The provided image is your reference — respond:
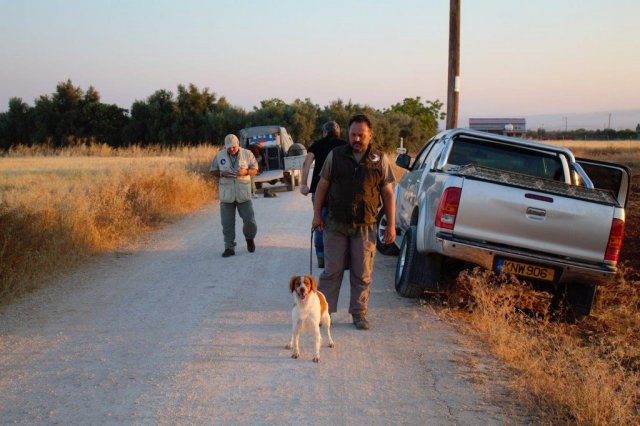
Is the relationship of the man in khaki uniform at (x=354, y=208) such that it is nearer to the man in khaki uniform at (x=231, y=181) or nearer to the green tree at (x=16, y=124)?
the man in khaki uniform at (x=231, y=181)

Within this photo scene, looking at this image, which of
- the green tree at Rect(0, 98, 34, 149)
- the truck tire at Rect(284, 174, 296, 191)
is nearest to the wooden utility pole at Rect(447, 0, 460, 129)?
the truck tire at Rect(284, 174, 296, 191)

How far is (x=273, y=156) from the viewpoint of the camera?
943 inches

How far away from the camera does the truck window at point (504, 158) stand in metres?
8.71

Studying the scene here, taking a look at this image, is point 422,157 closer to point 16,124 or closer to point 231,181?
point 231,181

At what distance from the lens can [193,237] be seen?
42.3 ft

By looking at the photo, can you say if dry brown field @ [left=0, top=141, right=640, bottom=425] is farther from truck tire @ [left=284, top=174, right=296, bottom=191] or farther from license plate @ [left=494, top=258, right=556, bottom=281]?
truck tire @ [left=284, top=174, right=296, bottom=191]

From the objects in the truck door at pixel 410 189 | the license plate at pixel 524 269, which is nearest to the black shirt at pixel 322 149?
the truck door at pixel 410 189

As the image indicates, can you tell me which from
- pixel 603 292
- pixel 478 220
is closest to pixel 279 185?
pixel 603 292

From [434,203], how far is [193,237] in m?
6.55

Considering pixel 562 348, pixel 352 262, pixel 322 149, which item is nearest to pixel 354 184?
pixel 352 262

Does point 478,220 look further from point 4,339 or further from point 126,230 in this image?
point 126,230

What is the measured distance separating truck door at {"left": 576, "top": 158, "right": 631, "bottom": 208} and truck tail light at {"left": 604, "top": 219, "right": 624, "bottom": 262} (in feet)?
3.89

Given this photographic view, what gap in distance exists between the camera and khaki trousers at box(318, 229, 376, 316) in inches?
263

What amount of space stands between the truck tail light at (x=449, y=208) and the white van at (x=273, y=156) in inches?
648
